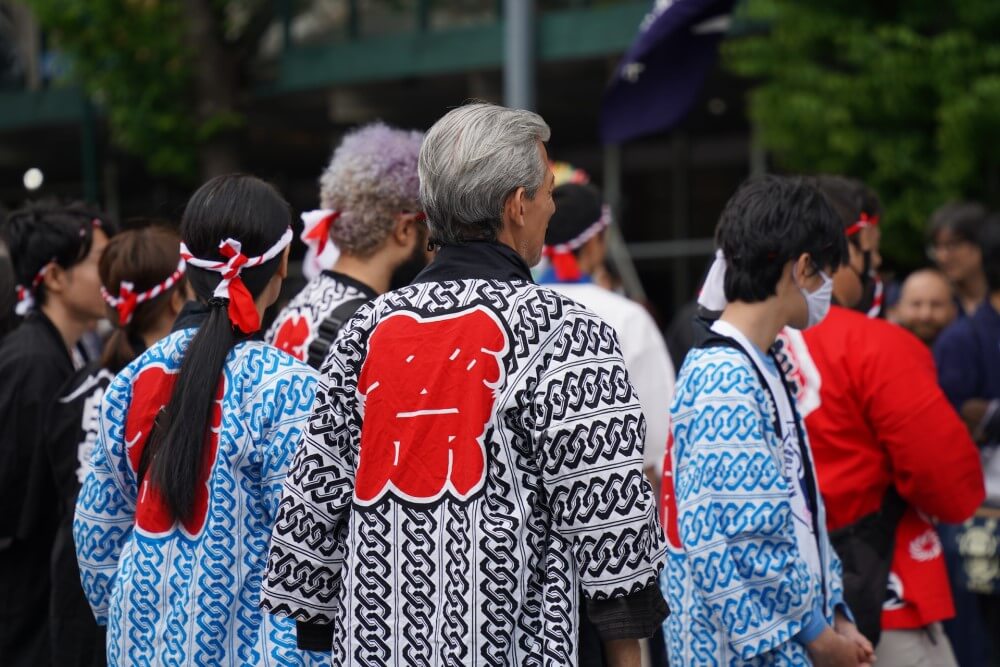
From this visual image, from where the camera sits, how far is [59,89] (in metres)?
18.1

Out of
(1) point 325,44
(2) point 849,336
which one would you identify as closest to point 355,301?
(2) point 849,336

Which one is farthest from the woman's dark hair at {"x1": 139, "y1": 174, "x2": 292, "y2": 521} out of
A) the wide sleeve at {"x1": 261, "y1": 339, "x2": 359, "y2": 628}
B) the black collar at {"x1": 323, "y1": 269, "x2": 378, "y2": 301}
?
the black collar at {"x1": 323, "y1": 269, "x2": 378, "y2": 301}

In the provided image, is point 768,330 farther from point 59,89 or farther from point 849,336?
point 59,89

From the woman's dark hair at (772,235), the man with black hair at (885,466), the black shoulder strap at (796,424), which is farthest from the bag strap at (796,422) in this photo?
the man with black hair at (885,466)

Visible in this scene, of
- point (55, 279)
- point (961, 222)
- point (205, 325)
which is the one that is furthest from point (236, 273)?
point (961, 222)

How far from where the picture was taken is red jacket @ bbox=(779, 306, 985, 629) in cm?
366

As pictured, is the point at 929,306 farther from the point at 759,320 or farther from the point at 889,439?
the point at 759,320

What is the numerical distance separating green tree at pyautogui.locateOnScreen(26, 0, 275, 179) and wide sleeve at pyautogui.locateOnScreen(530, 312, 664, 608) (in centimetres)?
1292

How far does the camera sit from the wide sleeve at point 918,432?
364 centimetres

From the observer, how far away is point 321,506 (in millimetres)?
2566

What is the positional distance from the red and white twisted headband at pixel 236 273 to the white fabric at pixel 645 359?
6.80 ft

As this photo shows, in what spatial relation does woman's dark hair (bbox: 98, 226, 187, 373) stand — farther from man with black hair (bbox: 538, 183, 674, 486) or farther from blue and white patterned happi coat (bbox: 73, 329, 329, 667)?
man with black hair (bbox: 538, 183, 674, 486)

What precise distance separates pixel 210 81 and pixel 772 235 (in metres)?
12.9

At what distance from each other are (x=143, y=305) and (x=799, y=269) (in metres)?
1.97
